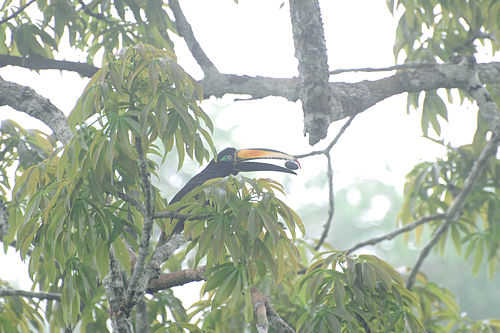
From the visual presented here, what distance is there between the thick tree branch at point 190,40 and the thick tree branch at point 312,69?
440mm

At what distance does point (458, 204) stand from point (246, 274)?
1.73 meters

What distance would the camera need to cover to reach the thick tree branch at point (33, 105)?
2.56 m

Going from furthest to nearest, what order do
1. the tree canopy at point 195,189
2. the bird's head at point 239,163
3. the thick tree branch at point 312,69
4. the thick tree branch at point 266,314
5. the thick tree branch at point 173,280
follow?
1. the bird's head at point 239,163
2. the thick tree branch at point 312,69
3. the thick tree branch at point 173,280
4. the thick tree branch at point 266,314
5. the tree canopy at point 195,189

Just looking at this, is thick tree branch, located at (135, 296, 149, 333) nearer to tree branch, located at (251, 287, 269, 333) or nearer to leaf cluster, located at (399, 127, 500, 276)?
tree branch, located at (251, 287, 269, 333)

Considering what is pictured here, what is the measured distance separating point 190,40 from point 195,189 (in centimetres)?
130

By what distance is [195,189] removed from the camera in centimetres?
207

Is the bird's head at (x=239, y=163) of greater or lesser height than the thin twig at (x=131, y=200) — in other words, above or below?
above

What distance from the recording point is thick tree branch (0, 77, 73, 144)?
2557 millimetres

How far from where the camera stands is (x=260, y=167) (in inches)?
142

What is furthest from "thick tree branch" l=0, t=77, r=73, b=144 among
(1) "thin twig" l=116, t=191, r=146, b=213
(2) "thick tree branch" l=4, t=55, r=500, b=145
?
(1) "thin twig" l=116, t=191, r=146, b=213

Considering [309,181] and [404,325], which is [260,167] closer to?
[404,325]

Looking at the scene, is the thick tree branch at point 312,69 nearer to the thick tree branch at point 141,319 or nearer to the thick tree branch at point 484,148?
the thick tree branch at point 484,148

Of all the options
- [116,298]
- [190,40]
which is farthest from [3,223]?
[190,40]

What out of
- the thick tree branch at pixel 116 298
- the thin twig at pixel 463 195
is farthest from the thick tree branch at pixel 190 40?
the thin twig at pixel 463 195
